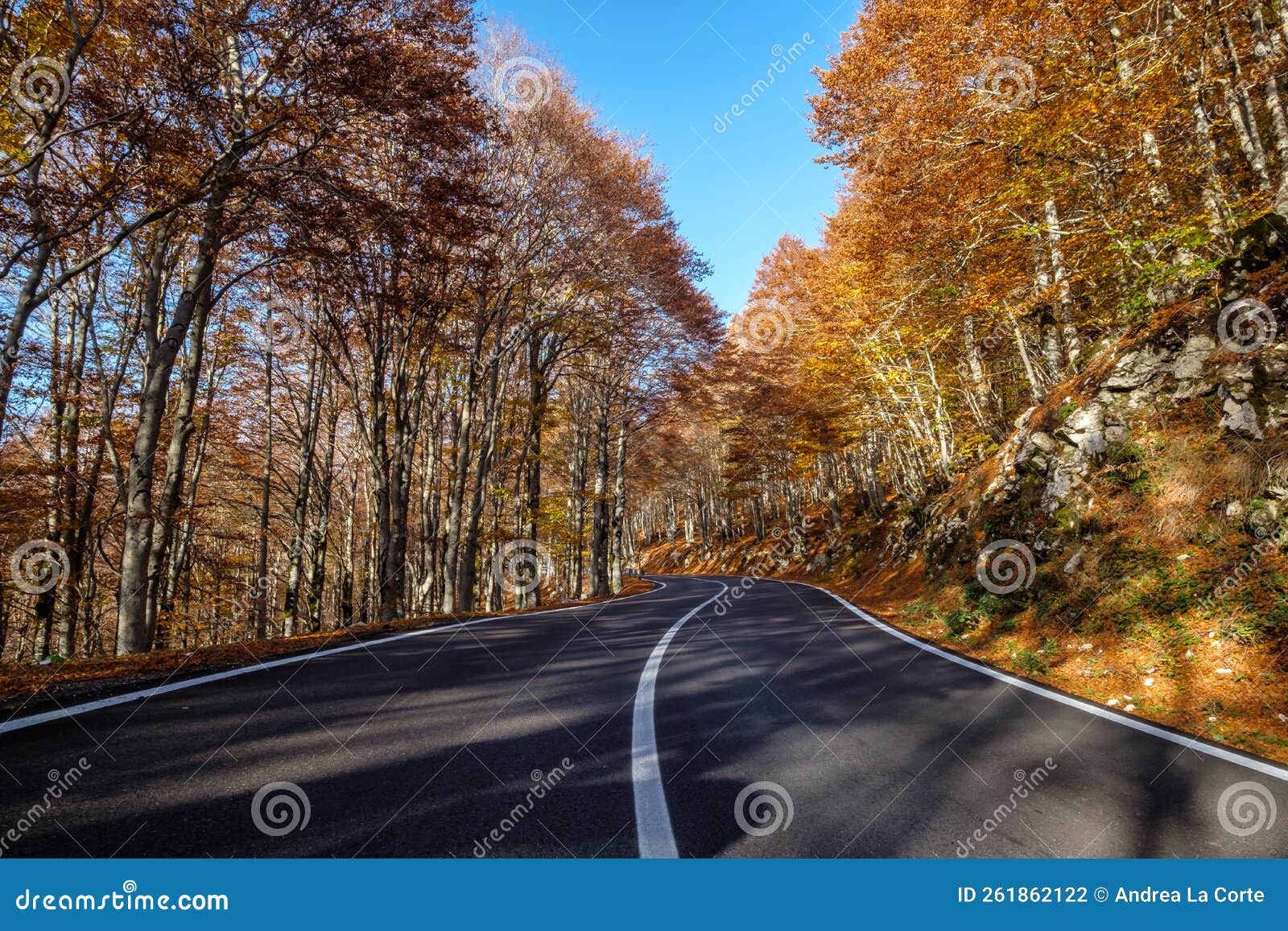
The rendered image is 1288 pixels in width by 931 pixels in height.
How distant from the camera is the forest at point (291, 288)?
6.78 metres

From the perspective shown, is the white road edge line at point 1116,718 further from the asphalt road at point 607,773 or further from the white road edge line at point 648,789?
the white road edge line at point 648,789

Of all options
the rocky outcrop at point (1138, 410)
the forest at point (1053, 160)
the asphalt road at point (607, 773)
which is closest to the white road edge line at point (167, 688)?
the asphalt road at point (607, 773)

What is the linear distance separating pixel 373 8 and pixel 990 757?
10395 mm

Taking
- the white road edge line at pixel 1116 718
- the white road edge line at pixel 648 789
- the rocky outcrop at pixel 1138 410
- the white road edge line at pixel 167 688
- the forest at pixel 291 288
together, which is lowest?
the white road edge line at pixel 1116 718

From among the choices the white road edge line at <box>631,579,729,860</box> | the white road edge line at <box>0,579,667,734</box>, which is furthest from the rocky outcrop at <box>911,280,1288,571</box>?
the white road edge line at <box>0,579,667,734</box>

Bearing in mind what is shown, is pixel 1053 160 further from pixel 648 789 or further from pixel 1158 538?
pixel 648 789

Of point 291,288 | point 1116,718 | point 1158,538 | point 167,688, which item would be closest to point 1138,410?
point 1158,538

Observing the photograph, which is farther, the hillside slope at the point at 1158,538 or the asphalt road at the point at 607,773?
the hillside slope at the point at 1158,538

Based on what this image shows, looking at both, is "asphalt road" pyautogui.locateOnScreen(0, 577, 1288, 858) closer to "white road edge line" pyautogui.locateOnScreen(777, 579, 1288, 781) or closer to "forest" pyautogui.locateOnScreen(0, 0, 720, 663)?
"white road edge line" pyautogui.locateOnScreen(777, 579, 1288, 781)

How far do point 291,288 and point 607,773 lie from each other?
34.5 ft

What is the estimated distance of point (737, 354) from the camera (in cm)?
2295

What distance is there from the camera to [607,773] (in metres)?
3.19

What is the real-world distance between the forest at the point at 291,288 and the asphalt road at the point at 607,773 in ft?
17.4

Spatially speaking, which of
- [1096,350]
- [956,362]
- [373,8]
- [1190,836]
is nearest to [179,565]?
[373,8]
